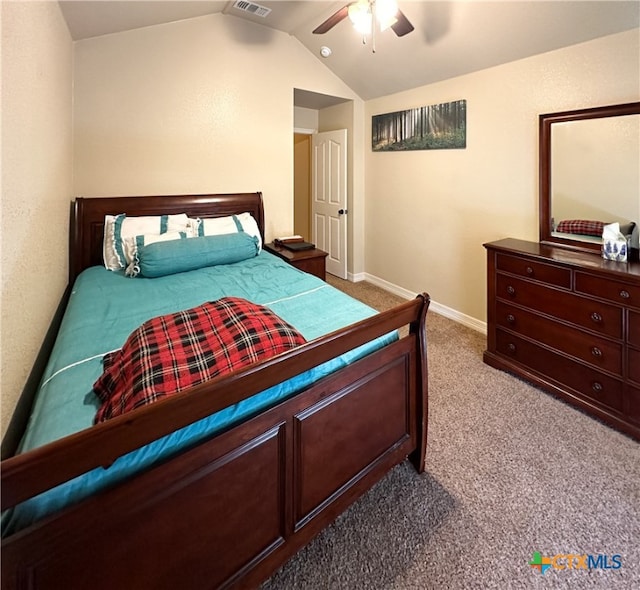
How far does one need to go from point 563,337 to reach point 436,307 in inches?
66.2

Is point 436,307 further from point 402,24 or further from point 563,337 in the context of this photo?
point 402,24

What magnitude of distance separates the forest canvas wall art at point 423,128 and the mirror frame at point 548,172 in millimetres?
791

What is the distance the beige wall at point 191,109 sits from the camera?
2.98m

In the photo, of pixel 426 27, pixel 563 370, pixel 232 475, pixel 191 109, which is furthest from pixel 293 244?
pixel 232 475

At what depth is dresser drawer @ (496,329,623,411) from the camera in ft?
6.94

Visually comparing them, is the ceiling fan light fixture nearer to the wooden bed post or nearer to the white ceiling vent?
the white ceiling vent

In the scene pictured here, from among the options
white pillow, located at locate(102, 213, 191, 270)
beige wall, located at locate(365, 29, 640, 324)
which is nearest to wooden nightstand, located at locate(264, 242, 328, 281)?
white pillow, located at locate(102, 213, 191, 270)

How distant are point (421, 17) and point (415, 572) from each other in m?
3.58

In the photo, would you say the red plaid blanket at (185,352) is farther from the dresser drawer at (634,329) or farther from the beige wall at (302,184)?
the beige wall at (302,184)

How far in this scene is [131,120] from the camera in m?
3.10

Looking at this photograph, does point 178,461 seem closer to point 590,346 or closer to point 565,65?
point 590,346

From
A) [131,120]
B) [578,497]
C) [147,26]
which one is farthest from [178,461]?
[147,26]

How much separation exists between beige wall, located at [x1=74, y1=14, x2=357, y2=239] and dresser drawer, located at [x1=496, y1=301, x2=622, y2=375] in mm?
2420

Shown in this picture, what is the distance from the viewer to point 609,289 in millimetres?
2045
